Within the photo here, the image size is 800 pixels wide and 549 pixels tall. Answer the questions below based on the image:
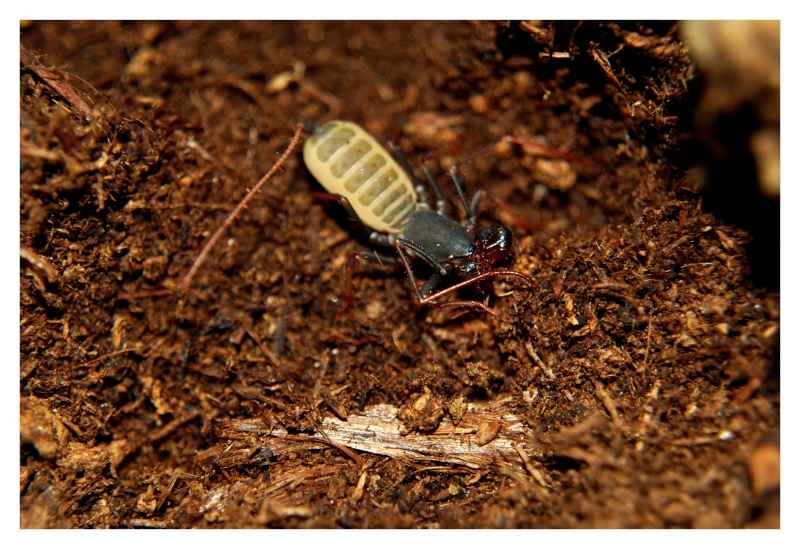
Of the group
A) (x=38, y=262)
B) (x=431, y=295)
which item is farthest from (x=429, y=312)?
(x=38, y=262)

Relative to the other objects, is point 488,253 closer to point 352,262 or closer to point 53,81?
point 352,262

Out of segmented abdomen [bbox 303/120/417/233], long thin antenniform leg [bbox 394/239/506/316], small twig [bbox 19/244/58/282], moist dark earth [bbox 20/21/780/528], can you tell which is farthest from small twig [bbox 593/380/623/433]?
small twig [bbox 19/244/58/282]

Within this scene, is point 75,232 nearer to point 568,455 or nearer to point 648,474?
point 568,455

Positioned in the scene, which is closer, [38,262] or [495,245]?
[38,262]

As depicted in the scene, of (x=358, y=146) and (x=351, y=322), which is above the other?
(x=358, y=146)

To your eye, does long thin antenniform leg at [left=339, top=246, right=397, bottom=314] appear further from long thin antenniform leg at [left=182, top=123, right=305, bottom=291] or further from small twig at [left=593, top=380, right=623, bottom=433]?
small twig at [left=593, top=380, right=623, bottom=433]

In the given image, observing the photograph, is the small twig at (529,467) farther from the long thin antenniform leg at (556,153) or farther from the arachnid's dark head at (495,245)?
the long thin antenniform leg at (556,153)
